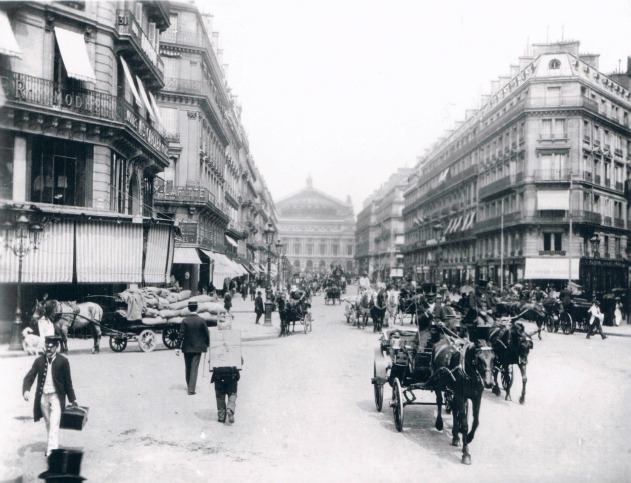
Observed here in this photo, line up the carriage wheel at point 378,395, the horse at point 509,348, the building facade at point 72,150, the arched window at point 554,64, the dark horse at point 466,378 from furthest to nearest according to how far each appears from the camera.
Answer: the arched window at point 554,64 < the building facade at point 72,150 < the horse at point 509,348 < the carriage wheel at point 378,395 < the dark horse at point 466,378

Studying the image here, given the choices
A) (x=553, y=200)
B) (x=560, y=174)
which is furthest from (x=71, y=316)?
(x=560, y=174)

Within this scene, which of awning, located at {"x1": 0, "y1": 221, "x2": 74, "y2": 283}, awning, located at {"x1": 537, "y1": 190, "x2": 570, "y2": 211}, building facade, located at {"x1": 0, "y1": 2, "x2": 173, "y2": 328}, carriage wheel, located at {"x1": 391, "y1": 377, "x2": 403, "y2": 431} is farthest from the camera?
awning, located at {"x1": 537, "y1": 190, "x2": 570, "y2": 211}

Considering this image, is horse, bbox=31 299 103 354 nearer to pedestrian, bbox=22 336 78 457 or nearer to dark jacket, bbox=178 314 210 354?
dark jacket, bbox=178 314 210 354

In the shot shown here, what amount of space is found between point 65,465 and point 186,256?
29.7m

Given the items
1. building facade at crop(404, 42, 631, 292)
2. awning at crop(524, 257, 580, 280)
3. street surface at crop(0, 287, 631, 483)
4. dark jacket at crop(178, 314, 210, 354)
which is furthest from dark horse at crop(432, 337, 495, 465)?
awning at crop(524, 257, 580, 280)

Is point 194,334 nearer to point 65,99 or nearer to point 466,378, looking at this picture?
point 466,378

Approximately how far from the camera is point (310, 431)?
8586 millimetres

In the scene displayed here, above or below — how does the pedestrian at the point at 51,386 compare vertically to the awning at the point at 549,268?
below

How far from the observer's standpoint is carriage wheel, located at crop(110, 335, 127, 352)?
16.2m

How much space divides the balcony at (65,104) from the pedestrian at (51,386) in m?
12.6

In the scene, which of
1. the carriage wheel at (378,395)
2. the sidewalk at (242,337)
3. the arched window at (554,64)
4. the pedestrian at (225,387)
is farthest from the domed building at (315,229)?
the pedestrian at (225,387)

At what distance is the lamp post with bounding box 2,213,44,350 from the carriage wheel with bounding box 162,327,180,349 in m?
3.57

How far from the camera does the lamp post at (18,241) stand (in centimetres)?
1536

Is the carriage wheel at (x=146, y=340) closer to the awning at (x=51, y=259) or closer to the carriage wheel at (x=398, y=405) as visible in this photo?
the awning at (x=51, y=259)
